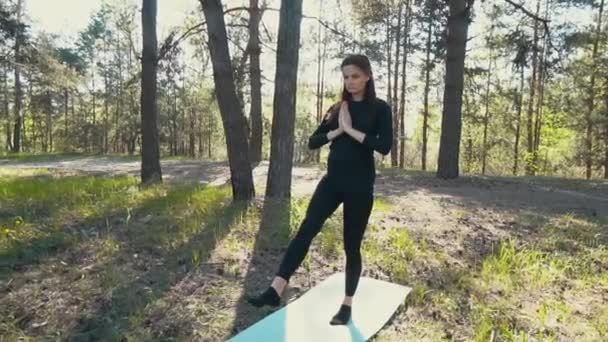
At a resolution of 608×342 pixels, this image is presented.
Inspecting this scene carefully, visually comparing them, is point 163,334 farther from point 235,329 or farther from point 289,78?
point 289,78

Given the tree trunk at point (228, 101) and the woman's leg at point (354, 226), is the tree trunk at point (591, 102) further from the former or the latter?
the woman's leg at point (354, 226)

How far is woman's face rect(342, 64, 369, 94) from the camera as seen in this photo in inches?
110

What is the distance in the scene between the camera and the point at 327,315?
3070mm

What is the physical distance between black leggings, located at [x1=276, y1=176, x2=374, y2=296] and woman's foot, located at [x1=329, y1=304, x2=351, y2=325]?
0.11 m

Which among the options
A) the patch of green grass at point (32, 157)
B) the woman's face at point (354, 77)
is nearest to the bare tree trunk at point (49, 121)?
the patch of green grass at point (32, 157)

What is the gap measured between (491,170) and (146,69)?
27.4 metres

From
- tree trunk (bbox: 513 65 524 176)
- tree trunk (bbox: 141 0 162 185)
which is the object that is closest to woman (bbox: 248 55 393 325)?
tree trunk (bbox: 141 0 162 185)

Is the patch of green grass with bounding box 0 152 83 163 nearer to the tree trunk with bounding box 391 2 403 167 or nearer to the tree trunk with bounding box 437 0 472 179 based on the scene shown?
the tree trunk with bounding box 391 2 403 167

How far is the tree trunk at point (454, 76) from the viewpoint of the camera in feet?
29.8

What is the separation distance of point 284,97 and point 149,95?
3.11 m

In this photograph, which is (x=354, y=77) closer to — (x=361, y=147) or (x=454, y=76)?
(x=361, y=147)

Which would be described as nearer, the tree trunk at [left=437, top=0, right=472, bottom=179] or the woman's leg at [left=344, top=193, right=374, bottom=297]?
the woman's leg at [left=344, top=193, right=374, bottom=297]

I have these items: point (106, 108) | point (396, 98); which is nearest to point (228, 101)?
point (396, 98)

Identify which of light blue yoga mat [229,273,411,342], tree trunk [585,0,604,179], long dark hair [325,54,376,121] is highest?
tree trunk [585,0,604,179]
